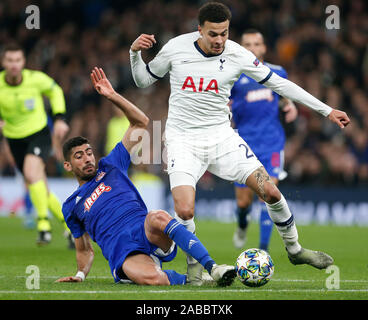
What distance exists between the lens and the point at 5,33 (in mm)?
21234

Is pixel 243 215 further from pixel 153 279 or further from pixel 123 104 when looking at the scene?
pixel 153 279

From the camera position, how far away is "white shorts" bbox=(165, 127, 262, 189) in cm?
708

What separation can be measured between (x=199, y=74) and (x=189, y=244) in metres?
1.71

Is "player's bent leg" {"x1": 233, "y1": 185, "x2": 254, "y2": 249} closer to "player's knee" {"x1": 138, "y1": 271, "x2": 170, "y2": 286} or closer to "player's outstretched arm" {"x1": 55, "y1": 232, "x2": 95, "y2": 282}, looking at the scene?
"player's outstretched arm" {"x1": 55, "y1": 232, "x2": 95, "y2": 282}

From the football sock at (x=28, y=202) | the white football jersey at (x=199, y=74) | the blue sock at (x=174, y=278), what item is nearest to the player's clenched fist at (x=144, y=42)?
the white football jersey at (x=199, y=74)

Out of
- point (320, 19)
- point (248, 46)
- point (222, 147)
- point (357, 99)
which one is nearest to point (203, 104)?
point (222, 147)

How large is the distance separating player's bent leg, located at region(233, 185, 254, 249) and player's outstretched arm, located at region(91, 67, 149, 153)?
3.33m

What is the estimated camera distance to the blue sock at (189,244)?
609cm

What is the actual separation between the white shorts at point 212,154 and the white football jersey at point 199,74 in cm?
10

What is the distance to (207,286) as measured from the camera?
6457 millimetres

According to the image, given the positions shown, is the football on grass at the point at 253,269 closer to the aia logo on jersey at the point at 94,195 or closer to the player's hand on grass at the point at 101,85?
the aia logo on jersey at the point at 94,195

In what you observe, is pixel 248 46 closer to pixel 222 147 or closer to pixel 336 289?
pixel 222 147

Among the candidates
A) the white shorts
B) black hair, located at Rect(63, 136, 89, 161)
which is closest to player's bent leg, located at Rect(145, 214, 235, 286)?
the white shorts

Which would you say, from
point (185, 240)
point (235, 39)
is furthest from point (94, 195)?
point (235, 39)
